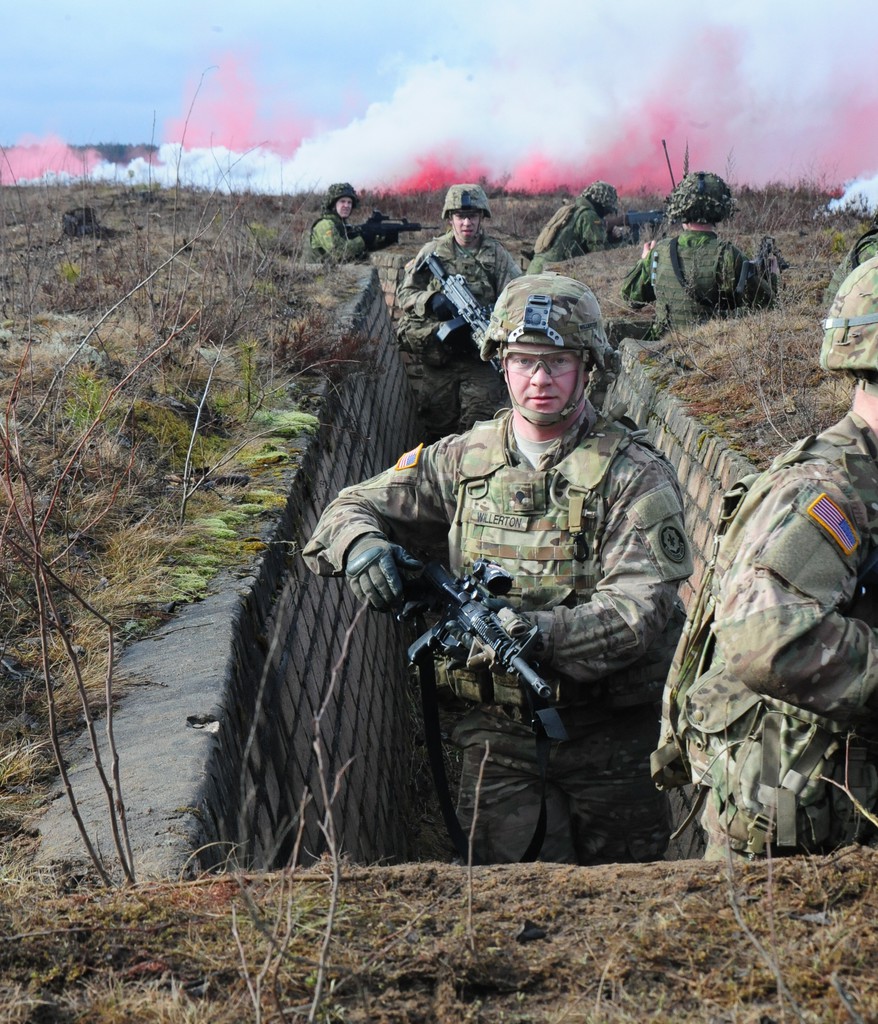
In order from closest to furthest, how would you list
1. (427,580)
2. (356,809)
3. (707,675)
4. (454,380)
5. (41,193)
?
(707,675)
(427,580)
(356,809)
(454,380)
(41,193)

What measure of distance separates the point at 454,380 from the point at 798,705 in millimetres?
8181

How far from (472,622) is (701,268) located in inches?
245

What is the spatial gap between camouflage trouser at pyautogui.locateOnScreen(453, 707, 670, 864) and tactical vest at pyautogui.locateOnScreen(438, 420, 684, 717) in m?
0.14

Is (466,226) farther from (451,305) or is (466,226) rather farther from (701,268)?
(701,268)

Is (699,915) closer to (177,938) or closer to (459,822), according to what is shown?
(177,938)

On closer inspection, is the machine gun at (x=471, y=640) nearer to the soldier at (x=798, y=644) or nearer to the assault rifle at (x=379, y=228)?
the soldier at (x=798, y=644)

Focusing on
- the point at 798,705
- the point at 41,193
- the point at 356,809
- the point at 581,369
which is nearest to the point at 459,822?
the point at 356,809

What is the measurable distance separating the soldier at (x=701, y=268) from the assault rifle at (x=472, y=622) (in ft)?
18.7

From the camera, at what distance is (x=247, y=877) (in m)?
2.48

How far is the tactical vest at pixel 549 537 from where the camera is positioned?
3.94 meters

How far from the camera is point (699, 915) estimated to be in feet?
7.31


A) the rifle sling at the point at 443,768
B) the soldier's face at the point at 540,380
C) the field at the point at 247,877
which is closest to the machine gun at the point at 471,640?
the rifle sling at the point at 443,768

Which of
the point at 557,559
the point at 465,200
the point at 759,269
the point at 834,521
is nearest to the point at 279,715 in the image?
the point at 557,559

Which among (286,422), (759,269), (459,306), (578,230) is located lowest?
(286,422)
